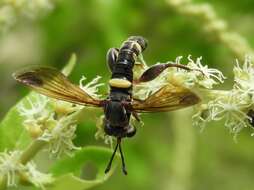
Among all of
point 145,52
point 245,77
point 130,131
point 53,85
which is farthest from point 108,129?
point 145,52

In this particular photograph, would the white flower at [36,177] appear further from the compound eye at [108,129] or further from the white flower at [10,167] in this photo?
the compound eye at [108,129]

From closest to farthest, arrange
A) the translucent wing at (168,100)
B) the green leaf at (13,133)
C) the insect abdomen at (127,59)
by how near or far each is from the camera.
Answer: the translucent wing at (168,100) < the insect abdomen at (127,59) < the green leaf at (13,133)

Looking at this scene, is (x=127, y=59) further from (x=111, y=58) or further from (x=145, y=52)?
(x=145, y=52)

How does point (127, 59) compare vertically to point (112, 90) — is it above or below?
above

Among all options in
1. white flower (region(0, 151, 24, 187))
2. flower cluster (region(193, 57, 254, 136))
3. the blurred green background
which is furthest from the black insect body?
the blurred green background

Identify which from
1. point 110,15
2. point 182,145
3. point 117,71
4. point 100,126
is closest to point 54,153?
point 100,126

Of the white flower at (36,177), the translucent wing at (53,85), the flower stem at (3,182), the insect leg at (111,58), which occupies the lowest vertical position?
the flower stem at (3,182)

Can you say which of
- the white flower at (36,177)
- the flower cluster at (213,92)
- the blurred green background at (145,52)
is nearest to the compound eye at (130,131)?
the flower cluster at (213,92)
